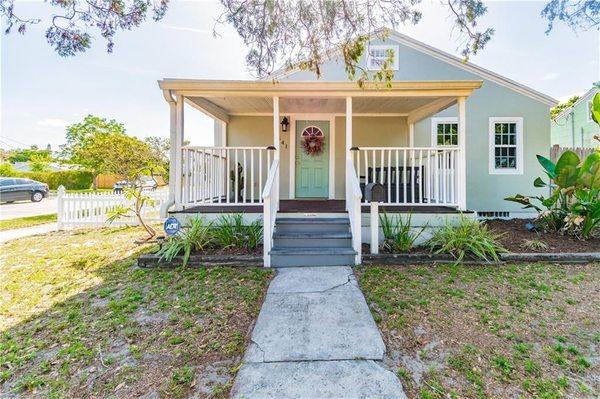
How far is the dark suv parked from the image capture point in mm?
16156

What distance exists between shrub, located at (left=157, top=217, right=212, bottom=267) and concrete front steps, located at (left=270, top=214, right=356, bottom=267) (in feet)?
3.81

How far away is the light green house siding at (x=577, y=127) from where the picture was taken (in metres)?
13.8

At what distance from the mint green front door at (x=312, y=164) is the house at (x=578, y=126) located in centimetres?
1295

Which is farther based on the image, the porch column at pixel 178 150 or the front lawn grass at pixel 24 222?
the front lawn grass at pixel 24 222

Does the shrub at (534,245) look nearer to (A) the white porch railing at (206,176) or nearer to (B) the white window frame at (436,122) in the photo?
(B) the white window frame at (436,122)

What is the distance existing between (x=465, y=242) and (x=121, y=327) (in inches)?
188

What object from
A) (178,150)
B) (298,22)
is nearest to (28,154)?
(178,150)

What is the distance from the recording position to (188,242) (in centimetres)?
477

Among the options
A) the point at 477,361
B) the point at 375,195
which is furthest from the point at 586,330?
the point at 375,195

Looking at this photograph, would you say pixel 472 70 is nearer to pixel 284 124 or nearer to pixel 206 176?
pixel 284 124

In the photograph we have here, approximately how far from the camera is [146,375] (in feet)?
7.59

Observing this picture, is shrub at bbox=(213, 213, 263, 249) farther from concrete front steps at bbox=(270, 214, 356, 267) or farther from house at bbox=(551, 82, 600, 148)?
house at bbox=(551, 82, 600, 148)

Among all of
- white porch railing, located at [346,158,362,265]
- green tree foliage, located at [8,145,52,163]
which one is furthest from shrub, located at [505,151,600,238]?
green tree foliage, located at [8,145,52,163]

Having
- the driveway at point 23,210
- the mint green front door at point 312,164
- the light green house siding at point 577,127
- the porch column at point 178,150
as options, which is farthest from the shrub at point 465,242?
the driveway at point 23,210
